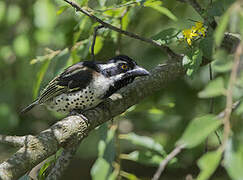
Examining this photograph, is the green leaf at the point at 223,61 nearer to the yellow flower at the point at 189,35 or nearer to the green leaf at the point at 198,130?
the green leaf at the point at 198,130

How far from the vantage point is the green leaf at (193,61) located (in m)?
3.24

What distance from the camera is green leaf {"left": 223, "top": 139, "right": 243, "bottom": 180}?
1703mm

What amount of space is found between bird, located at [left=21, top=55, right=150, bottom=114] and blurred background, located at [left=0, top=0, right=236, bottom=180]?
7.2 inches

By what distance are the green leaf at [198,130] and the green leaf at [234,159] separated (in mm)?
97

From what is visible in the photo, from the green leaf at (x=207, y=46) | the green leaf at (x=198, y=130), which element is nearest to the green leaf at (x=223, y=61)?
the green leaf at (x=198, y=130)

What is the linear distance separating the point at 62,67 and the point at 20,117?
2.43 m

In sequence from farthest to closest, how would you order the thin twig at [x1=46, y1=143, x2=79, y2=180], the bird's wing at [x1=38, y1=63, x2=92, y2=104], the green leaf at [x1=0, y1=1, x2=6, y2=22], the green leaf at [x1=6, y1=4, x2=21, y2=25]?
the green leaf at [x1=6, y1=4, x2=21, y2=25], the green leaf at [x1=0, y1=1, x2=6, y2=22], the bird's wing at [x1=38, y1=63, x2=92, y2=104], the thin twig at [x1=46, y1=143, x2=79, y2=180]

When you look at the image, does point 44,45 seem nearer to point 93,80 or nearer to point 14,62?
point 14,62

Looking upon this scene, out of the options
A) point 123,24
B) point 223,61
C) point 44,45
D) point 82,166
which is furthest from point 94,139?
point 223,61

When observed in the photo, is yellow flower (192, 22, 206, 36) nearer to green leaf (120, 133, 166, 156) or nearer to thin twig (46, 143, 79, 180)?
green leaf (120, 133, 166, 156)

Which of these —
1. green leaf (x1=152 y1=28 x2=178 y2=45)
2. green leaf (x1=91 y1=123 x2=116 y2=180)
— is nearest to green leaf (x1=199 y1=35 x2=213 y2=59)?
green leaf (x1=152 y1=28 x2=178 y2=45)

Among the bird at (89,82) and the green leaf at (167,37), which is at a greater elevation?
the green leaf at (167,37)

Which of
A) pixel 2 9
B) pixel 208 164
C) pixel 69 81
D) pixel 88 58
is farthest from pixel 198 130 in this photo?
pixel 2 9

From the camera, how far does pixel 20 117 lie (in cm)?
691
